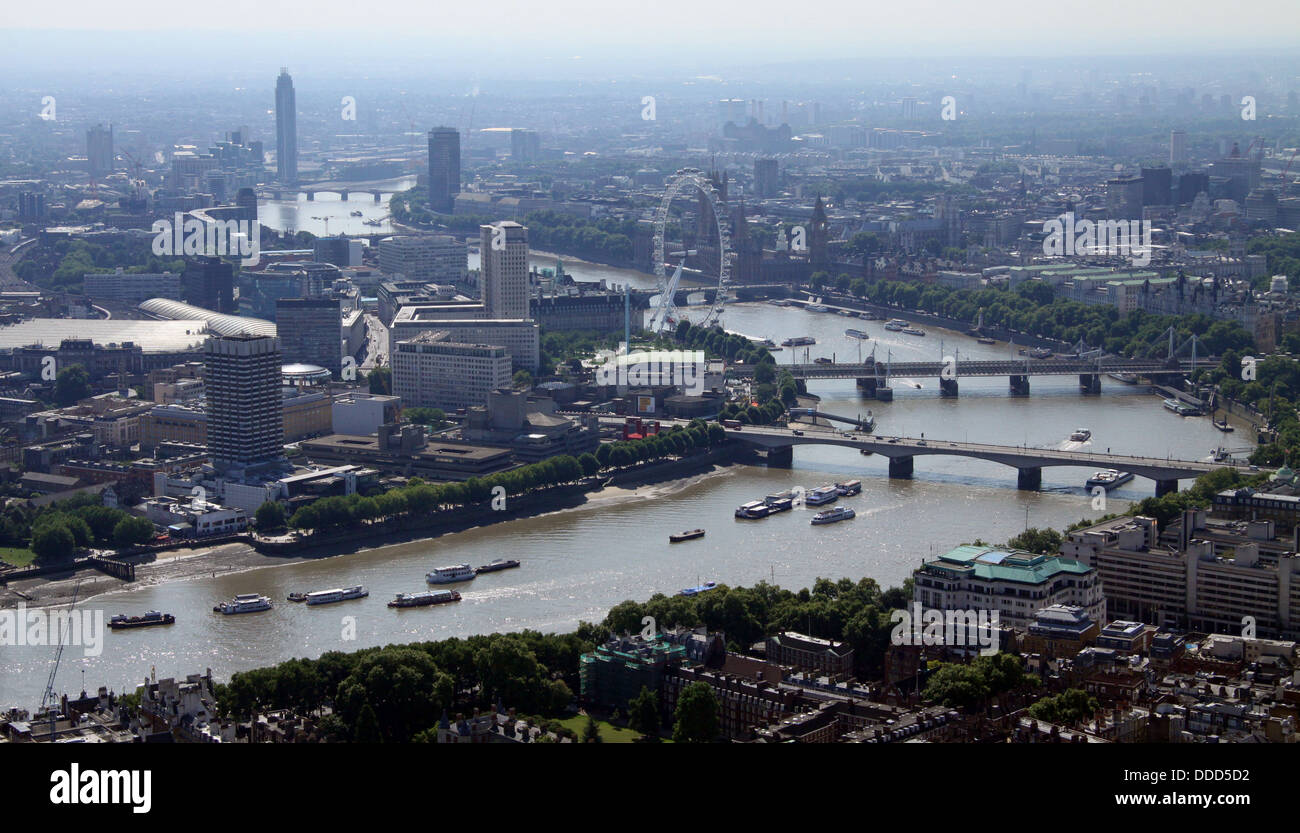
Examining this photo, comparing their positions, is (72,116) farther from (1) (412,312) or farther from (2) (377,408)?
(2) (377,408)

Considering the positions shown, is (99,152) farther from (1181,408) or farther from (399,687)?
(399,687)

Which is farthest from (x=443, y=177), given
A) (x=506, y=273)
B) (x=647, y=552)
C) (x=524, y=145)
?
(x=647, y=552)

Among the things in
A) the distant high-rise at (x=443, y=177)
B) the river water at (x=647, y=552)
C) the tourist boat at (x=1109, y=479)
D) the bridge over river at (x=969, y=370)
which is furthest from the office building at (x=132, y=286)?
the tourist boat at (x=1109, y=479)

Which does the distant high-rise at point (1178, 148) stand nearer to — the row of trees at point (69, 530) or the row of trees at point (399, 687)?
the row of trees at point (69, 530)

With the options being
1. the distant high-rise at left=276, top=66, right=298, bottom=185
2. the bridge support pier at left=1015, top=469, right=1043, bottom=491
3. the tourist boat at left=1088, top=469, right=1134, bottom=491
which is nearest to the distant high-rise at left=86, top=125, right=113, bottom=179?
the distant high-rise at left=276, top=66, right=298, bottom=185

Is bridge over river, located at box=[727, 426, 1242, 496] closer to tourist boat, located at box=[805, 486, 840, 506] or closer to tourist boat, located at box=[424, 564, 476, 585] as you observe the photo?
tourist boat, located at box=[805, 486, 840, 506]
